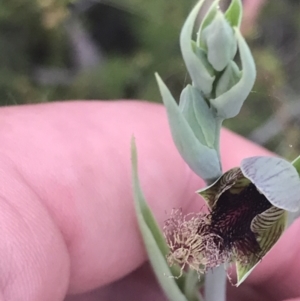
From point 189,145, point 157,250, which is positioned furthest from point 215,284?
point 189,145

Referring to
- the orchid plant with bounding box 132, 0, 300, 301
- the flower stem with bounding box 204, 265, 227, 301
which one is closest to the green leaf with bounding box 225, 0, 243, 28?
the orchid plant with bounding box 132, 0, 300, 301

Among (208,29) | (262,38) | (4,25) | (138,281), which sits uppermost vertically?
(208,29)

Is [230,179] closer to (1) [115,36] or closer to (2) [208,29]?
(2) [208,29]

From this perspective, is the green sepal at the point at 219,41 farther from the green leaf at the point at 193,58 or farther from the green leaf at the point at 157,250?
the green leaf at the point at 157,250

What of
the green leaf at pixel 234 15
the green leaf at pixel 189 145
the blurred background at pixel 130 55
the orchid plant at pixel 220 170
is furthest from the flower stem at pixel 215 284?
the blurred background at pixel 130 55

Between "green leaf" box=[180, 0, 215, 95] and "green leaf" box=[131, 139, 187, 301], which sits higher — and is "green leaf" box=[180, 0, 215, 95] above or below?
above

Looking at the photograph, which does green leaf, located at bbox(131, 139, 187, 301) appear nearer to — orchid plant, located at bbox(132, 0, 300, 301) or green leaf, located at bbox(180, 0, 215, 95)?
orchid plant, located at bbox(132, 0, 300, 301)

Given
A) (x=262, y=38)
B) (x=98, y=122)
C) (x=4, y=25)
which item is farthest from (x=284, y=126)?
(x=4, y=25)

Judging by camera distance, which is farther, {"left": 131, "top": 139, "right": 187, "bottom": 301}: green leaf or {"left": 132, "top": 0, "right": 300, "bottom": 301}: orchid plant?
{"left": 131, "top": 139, "right": 187, "bottom": 301}: green leaf
